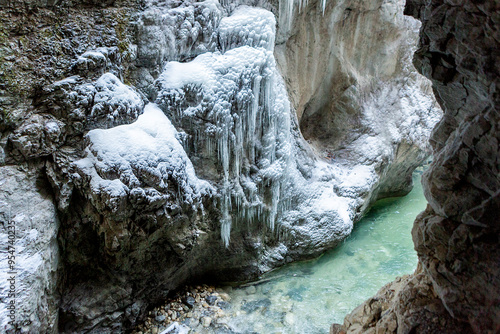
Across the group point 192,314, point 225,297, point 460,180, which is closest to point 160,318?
point 192,314

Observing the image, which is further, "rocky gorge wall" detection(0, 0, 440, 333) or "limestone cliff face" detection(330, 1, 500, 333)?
"rocky gorge wall" detection(0, 0, 440, 333)

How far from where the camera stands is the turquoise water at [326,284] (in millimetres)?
4945

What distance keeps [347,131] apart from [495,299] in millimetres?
5521

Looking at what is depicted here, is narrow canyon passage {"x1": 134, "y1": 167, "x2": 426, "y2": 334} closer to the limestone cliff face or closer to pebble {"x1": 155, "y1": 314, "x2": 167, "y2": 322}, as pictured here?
pebble {"x1": 155, "y1": 314, "x2": 167, "y2": 322}

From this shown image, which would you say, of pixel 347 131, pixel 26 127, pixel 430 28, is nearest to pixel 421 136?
pixel 347 131

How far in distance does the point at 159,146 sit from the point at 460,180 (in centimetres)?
305

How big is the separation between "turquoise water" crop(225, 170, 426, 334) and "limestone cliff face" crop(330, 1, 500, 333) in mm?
2553

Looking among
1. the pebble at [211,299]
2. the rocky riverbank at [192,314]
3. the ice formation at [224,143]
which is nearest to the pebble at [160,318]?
the rocky riverbank at [192,314]

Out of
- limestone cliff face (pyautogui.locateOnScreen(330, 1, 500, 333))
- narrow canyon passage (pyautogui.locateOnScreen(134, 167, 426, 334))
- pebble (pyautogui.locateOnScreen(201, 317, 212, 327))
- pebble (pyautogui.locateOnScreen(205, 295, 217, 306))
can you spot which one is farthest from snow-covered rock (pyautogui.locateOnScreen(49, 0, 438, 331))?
limestone cliff face (pyautogui.locateOnScreen(330, 1, 500, 333))

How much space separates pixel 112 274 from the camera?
4.38m

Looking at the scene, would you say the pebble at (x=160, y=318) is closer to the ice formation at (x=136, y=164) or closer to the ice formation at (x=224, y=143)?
the ice formation at (x=224, y=143)

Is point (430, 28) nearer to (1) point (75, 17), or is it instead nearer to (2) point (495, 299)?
(2) point (495, 299)

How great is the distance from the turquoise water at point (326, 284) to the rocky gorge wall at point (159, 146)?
1.07ft

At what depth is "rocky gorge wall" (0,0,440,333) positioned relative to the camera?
3797mm
